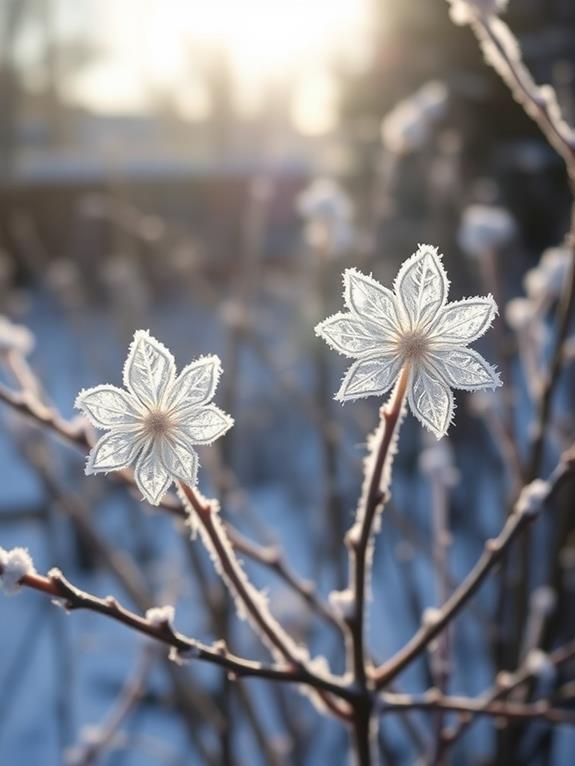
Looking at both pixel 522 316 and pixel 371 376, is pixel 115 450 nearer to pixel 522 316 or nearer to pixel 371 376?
pixel 371 376

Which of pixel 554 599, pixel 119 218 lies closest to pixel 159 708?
pixel 119 218

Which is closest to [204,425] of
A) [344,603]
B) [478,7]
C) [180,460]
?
[180,460]

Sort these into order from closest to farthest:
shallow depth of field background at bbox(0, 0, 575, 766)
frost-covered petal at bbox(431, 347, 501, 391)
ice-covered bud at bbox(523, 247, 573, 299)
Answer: frost-covered petal at bbox(431, 347, 501, 391) < ice-covered bud at bbox(523, 247, 573, 299) < shallow depth of field background at bbox(0, 0, 575, 766)

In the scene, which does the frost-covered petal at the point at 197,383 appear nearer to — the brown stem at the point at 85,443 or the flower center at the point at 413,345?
the flower center at the point at 413,345

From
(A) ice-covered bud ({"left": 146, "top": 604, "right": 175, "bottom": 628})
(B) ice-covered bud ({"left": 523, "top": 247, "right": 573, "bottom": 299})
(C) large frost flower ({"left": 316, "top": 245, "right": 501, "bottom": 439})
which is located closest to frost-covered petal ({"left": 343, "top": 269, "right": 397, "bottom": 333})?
(C) large frost flower ({"left": 316, "top": 245, "right": 501, "bottom": 439})

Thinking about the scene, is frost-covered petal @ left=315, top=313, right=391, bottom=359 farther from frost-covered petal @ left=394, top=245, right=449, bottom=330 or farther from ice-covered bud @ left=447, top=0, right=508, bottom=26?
ice-covered bud @ left=447, top=0, right=508, bottom=26

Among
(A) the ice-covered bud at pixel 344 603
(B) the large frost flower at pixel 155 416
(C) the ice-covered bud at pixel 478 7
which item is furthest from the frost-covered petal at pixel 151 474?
(C) the ice-covered bud at pixel 478 7
